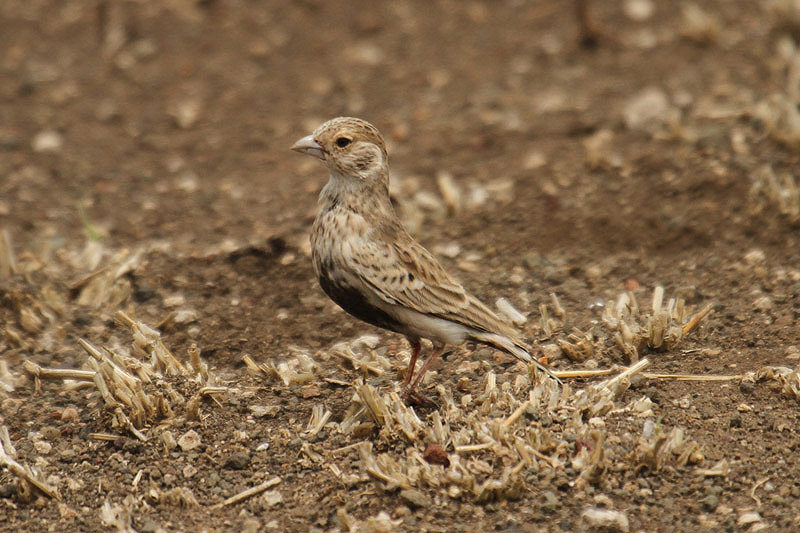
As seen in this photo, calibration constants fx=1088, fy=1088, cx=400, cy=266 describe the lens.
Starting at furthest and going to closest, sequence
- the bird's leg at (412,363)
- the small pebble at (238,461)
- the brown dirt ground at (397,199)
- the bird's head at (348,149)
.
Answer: the bird's head at (348,149), the bird's leg at (412,363), the small pebble at (238,461), the brown dirt ground at (397,199)

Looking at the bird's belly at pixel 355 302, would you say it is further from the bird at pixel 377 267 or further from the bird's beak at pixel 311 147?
the bird's beak at pixel 311 147

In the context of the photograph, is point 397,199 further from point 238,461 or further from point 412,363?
point 238,461

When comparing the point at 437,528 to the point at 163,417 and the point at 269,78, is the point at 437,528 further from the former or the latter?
the point at 269,78

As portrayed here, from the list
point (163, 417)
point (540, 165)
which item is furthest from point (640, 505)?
point (540, 165)

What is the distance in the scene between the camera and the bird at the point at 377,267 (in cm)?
516

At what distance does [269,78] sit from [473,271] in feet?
11.7

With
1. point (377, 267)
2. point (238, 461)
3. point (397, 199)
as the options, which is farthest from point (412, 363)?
point (397, 199)

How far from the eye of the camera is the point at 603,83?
9047 mm

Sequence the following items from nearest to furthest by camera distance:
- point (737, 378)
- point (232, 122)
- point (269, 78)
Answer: point (737, 378), point (232, 122), point (269, 78)

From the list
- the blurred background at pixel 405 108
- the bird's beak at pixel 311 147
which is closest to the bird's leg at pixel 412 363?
the bird's beak at pixel 311 147

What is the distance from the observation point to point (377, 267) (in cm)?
516

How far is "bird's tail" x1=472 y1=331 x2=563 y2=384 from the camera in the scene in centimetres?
521

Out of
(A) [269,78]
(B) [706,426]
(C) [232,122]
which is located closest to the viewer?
(B) [706,426]

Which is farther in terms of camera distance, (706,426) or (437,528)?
(706,426)
